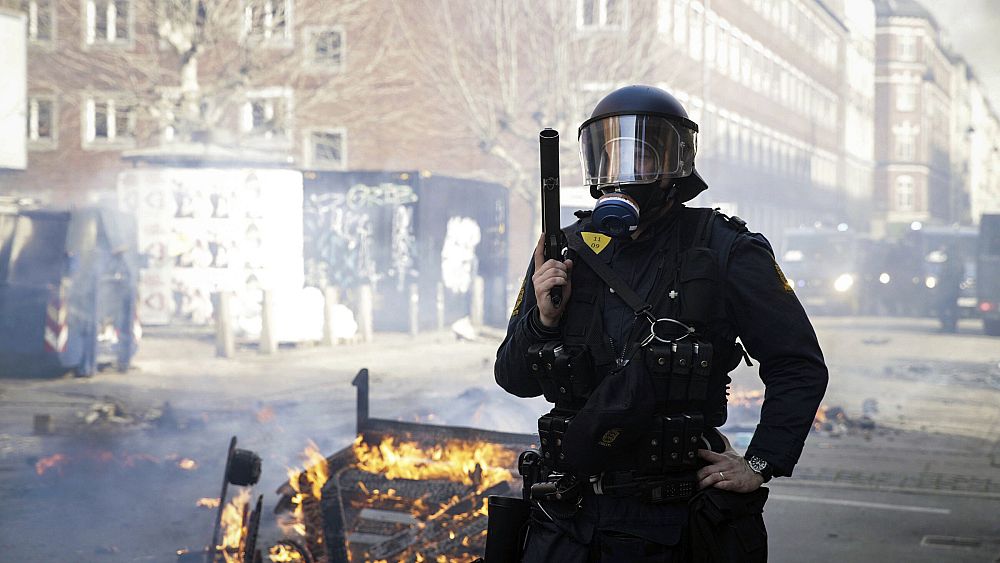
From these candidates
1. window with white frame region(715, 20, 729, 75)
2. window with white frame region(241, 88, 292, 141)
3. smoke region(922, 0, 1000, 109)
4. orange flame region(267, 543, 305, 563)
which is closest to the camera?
orange flame region(267, 543, 305, 563)

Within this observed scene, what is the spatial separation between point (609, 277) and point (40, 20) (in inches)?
974

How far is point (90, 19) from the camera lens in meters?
25.0

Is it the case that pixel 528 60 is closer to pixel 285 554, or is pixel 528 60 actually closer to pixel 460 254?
pixel 460 254

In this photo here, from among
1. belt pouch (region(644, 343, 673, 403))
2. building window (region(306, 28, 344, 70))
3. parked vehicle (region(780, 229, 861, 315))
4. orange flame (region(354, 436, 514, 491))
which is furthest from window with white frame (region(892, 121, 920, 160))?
belt pouch (region(644, 343, 673, 403))

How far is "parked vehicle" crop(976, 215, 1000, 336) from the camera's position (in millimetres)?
Answer: 18578

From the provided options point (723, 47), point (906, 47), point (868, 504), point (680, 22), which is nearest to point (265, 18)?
point (680, 22)

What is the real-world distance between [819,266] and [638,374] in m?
22.8

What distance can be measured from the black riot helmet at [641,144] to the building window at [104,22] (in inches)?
909

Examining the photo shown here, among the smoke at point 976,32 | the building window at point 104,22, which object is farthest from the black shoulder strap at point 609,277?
the building window at point 104,22

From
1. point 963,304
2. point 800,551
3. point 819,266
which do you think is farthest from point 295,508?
point 819,266

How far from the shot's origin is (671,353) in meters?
2.41

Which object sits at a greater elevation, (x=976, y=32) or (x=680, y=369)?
(x=976, y=32)

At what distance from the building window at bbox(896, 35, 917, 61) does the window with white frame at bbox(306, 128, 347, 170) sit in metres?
13.7

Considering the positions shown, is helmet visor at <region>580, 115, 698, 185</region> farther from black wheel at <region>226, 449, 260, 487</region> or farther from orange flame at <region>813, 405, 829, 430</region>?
orange flame at <region>813, 405, 829, 430</region>
